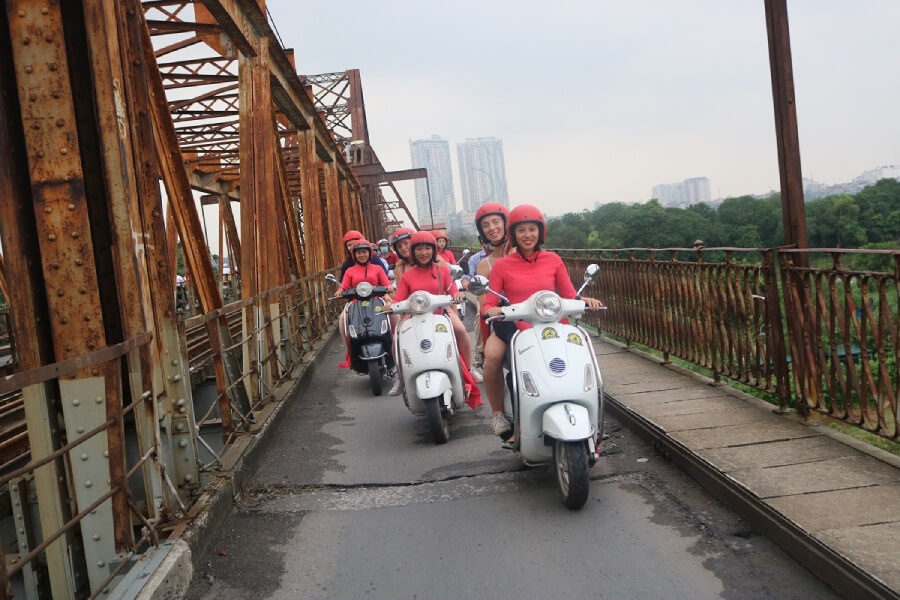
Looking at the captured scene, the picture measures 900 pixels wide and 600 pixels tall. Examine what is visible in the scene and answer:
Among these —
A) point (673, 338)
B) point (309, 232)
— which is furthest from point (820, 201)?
point (673, 338)

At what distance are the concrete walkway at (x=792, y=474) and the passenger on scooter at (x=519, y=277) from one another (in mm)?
1102

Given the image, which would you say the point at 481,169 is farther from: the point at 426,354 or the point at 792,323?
the point at 792,323

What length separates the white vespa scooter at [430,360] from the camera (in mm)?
5605

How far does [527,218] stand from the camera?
187 inches

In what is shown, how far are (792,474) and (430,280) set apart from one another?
341 centimetres

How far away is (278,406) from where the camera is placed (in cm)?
667

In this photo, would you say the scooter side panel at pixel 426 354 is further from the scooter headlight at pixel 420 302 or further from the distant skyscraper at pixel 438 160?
the distant skyscraper at pixel 438 160

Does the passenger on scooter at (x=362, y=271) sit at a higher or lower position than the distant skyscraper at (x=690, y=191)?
lower

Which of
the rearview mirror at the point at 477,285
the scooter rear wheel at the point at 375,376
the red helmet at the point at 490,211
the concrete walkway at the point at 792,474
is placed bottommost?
the concrete walkway at the point at 792,474

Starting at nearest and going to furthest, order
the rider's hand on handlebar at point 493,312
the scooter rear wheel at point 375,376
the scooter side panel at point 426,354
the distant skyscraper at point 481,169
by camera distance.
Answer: the rider's hand on handlebar at point 493,312, the scooter side panel at point 426,354, the scooter rear wheel at point 375,376, the distant skyscraper at point 481,169

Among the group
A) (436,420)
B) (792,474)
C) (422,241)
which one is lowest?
(792,474)

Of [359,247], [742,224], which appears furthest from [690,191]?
[359,247]

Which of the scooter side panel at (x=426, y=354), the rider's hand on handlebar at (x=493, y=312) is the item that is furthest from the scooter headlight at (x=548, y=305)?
the scooter side panel at (x=426, y=354)

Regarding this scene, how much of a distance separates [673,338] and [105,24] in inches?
213
